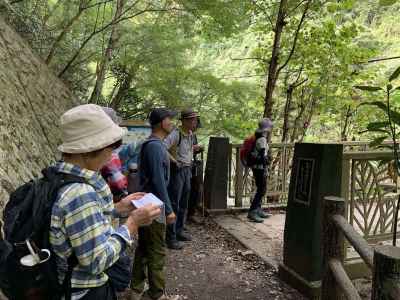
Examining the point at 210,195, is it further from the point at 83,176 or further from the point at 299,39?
the point at 83,176

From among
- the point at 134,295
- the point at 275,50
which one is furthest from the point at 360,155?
the point at 275,50

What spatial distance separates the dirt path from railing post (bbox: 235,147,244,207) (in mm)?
1553

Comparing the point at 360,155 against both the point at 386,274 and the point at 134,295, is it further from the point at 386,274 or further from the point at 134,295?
the point at 134,295

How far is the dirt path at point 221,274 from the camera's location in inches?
158

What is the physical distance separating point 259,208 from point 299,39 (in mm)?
4404

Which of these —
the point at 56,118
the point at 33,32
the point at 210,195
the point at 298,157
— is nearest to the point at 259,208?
the point at 210,195

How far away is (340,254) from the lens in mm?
2979

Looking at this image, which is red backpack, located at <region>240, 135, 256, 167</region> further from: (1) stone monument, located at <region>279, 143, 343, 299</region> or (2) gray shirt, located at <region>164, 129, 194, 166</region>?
(1) stone monument, located at <region>279, 143, 343, 299</region>

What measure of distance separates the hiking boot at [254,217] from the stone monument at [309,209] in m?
2.32

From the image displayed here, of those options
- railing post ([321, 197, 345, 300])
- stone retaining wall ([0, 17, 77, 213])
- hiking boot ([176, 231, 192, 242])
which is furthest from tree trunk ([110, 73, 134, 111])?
railing post ([321, 197, 345, 300])

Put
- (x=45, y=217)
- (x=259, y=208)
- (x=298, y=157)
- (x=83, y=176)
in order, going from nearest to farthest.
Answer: (x=45, y=217), (x=83, y=176), (x=298, y=157), (x=259, y=208)

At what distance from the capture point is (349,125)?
1215 cm

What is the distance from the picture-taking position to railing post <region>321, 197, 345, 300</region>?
9.70 feet

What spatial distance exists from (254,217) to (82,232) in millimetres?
5381
